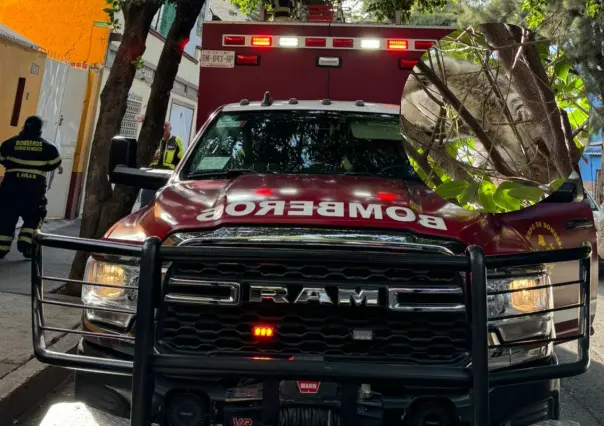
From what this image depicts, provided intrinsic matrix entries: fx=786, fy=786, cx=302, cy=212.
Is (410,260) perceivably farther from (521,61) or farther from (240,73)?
(240,73)

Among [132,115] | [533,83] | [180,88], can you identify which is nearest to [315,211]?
[533,83]

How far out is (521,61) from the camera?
12.5ft

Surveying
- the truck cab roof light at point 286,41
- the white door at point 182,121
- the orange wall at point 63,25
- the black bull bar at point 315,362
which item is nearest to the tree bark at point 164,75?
the truck cab roof light at point 286,41

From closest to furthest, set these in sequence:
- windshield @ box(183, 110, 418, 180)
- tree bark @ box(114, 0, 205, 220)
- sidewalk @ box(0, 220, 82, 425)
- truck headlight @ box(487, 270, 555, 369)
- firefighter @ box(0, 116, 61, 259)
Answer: truck headlight @ box(487, 270, 555, 369) → windshield @ box(183, 110, 418, 180) → sidewalk @ box(0, 220, 82, 425) → tree bark @ box(114, 0, 205, 220) → firefighter @ box(0, 116, 61, 259)

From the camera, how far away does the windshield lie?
459 centimetres

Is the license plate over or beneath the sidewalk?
over

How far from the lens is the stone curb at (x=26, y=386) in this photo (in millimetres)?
4859

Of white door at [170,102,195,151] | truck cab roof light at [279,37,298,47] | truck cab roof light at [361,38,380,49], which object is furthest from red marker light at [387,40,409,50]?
white door at [170,102,195,151]

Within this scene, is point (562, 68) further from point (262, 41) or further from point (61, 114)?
point (61, 114)

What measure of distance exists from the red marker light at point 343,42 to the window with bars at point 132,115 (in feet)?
38.9

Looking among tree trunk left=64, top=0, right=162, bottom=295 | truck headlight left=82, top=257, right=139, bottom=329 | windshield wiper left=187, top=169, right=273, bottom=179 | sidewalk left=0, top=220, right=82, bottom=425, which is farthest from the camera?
tree trunk left=64, top=0, right=162, bottom=295

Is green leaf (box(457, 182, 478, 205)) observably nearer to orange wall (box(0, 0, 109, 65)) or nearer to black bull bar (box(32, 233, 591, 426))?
black bull bar (box(32, 233, 591, 426))

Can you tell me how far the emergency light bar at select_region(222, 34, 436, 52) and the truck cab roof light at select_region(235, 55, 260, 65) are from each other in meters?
0.11

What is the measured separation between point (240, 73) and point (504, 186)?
386 cm
